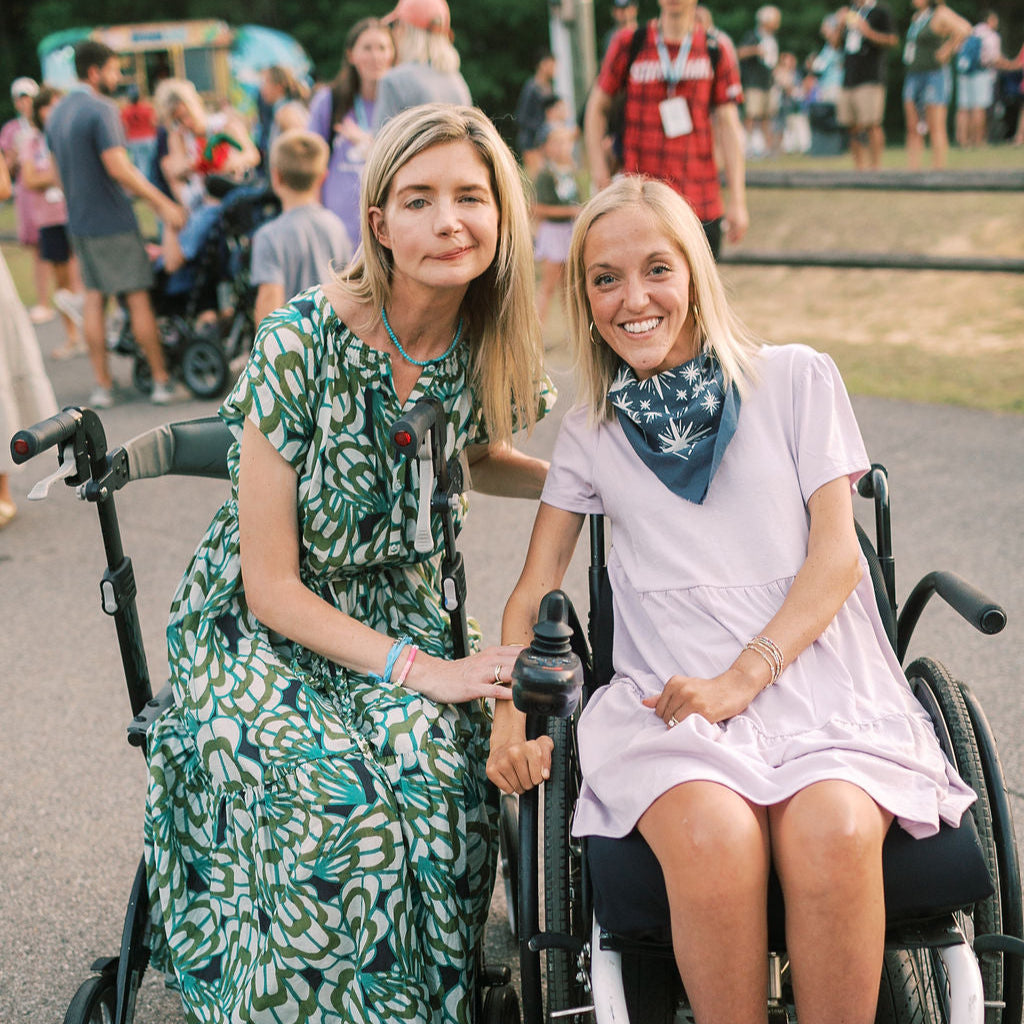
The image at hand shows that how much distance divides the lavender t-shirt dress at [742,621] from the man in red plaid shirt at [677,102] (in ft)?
12.9

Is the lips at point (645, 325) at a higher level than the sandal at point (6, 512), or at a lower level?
higher

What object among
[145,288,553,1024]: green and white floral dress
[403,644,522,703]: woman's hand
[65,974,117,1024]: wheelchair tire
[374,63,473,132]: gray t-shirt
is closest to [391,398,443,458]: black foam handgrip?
[145,288,553,1024]: green and white floral dress

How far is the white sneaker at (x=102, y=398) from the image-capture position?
7.57 metres

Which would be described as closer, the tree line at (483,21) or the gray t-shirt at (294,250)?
the gray t-shirt at (294,250)

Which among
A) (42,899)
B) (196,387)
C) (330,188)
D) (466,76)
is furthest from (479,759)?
(466,76)

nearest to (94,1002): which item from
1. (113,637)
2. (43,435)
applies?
(43,435)

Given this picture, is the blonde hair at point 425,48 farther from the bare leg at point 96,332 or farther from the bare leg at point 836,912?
the bare leg at point 836,912

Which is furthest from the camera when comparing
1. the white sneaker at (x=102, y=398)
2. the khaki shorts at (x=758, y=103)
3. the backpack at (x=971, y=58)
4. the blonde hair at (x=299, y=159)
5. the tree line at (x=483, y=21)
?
the tree line at (x=483, y=21)

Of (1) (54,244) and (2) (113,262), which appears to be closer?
(2) (113,262)

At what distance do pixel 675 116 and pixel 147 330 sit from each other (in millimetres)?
3368

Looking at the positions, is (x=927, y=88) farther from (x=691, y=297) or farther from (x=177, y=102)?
(x=691, y=297)

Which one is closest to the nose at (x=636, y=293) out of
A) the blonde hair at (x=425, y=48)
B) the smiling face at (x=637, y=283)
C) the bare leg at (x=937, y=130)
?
the smiling face at (x=637, y=283)

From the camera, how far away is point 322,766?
2043mm

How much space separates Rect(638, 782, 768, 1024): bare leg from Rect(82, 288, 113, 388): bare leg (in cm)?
645
